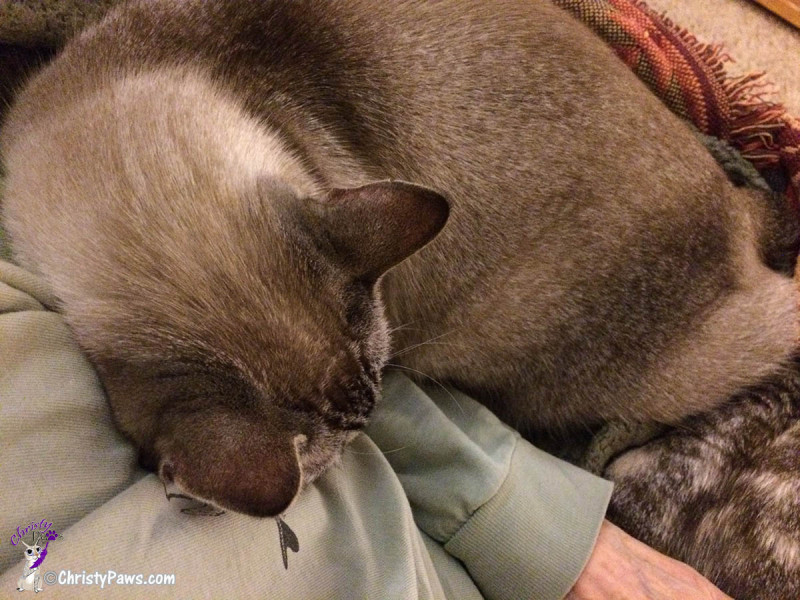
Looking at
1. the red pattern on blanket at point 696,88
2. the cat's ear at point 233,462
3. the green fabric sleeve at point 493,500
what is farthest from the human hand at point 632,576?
the red pattern on blanket at point 696,88

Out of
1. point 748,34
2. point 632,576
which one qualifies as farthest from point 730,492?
point 748,34

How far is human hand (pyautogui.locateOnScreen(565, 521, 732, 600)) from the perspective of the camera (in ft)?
5.23

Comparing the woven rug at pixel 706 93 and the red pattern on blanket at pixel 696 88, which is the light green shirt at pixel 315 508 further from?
the red pattern on blanket at pixel 696 88

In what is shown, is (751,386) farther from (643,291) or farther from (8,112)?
(8,112)

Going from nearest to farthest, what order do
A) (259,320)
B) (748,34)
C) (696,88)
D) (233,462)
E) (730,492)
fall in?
(233,462)
(259,320)
(730,492)
(696,88)
(748,34)

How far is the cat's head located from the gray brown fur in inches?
40.9

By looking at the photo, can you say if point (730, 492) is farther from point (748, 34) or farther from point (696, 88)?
point (748, 34)

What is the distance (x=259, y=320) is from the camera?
117 cm

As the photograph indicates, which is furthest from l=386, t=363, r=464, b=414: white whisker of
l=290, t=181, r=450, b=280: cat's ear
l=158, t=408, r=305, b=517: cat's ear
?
l=158, t=408, r=305, b=517: cat's ear

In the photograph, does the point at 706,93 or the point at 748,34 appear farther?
the point at 748,34

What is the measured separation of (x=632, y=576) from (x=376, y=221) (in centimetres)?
115

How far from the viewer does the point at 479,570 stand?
5.15 ft

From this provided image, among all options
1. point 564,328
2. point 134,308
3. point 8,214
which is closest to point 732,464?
point 564,328

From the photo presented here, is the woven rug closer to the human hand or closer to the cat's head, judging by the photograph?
the human hand
